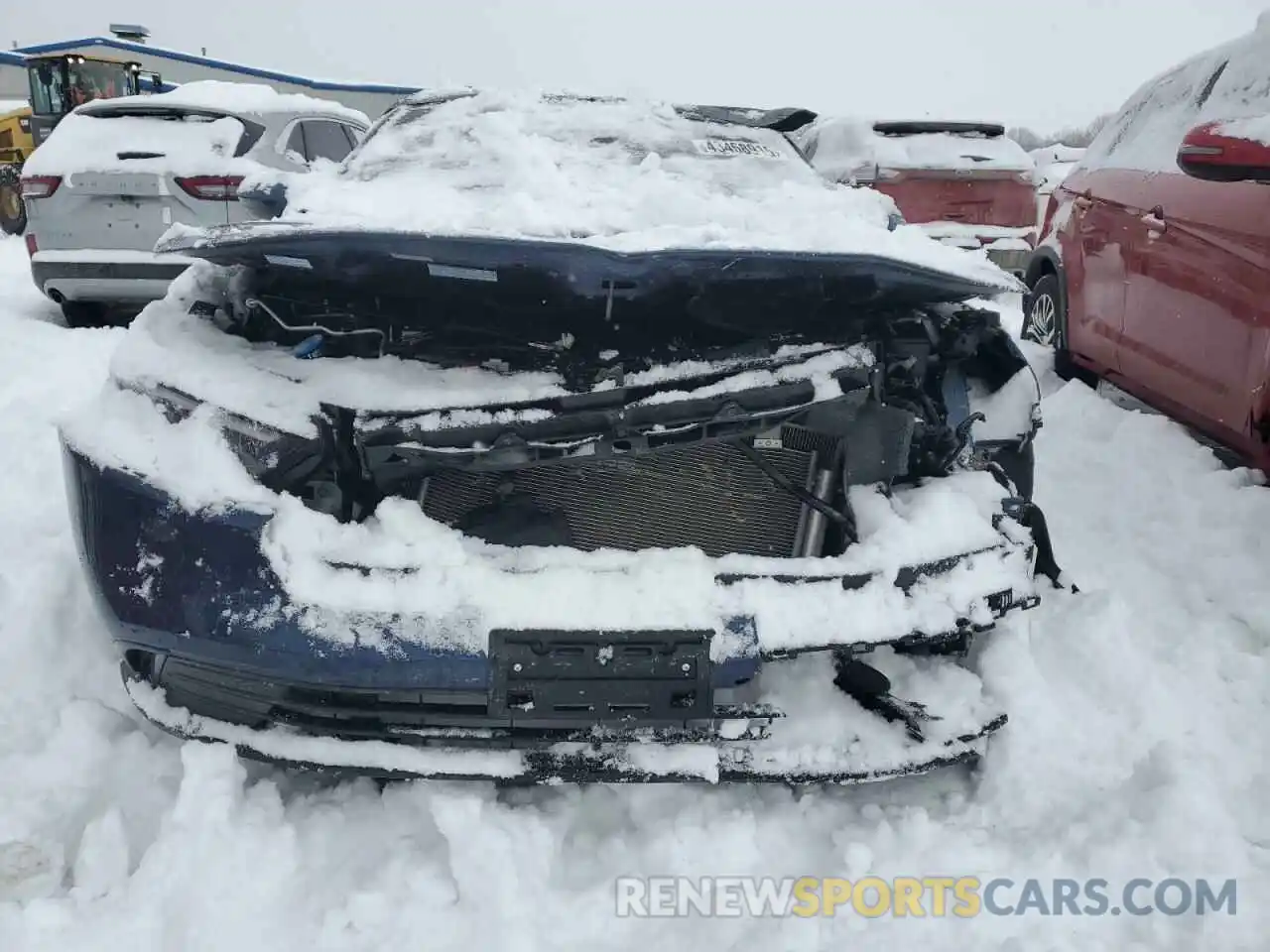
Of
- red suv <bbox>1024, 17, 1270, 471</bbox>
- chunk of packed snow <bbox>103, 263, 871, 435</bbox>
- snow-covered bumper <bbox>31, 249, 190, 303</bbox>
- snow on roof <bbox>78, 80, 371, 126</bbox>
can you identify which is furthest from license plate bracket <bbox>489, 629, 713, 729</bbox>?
snow on roof <bbox>78, 80, 371, 126</bbox>

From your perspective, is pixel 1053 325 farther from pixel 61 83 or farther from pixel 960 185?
pixel 61 83

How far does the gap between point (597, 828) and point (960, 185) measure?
7159 mm

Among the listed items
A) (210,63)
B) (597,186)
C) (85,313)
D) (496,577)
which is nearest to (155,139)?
(85,313)

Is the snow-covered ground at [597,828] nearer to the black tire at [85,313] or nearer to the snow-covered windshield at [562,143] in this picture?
the snow-covered windshield at [562,143]

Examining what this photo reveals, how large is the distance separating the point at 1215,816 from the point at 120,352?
254 centimetres

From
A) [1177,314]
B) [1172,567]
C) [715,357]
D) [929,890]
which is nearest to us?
[929,890]

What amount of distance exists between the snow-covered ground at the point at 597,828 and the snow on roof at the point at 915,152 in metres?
6.04

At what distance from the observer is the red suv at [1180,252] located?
3.15 m

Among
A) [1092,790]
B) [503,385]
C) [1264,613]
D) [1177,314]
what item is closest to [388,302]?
[503,385]

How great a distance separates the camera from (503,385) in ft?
A: 5.98

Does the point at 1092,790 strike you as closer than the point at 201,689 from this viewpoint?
No

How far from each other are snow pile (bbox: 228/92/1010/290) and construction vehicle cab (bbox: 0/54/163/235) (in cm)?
1242

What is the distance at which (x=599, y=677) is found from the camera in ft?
5.44

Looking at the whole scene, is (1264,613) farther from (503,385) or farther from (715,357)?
(503,385)
